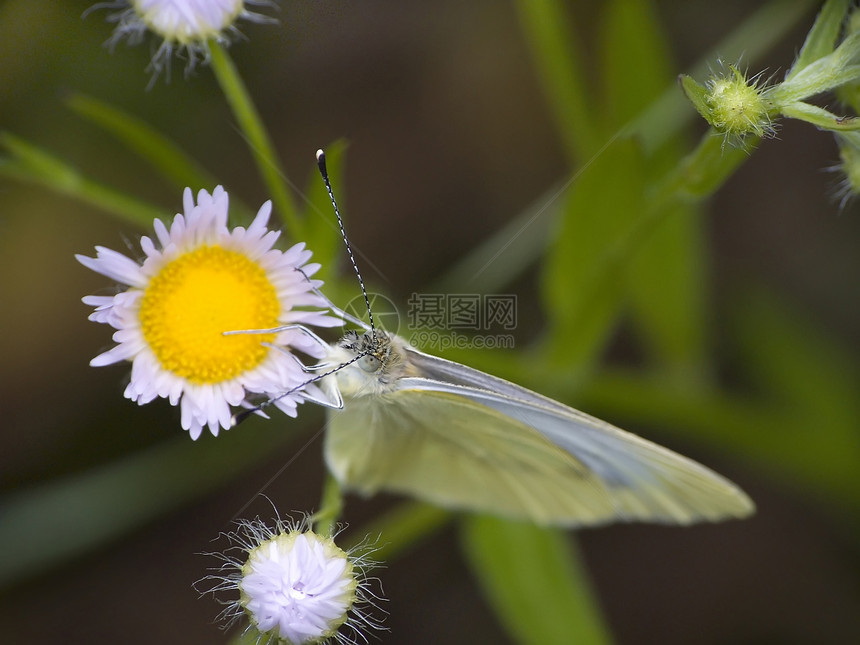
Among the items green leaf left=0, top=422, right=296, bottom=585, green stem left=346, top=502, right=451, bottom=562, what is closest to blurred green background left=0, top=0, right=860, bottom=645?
green leaf left=0, top=422, right=296, bottom=585

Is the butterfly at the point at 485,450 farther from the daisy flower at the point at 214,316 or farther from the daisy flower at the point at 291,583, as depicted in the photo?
the daisy flower at the point at 291,583

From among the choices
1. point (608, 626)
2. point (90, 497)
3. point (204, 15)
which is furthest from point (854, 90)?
point (90, 497)

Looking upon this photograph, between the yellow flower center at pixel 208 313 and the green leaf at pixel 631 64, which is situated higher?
the green leaf at pixel 631 64

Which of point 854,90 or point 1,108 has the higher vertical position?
point 854,90

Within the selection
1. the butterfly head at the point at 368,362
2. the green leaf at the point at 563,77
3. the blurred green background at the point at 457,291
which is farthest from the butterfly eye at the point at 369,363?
the green leaf at the point at 563,77

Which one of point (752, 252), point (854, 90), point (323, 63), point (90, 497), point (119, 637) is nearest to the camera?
point (854, 90)

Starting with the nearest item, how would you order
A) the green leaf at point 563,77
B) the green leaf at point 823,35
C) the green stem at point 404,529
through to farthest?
the green leaf at point 823,35, the green stem at point 404,529, the green leaf at point 563,77

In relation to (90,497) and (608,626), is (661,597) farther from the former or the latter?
(90,497)
